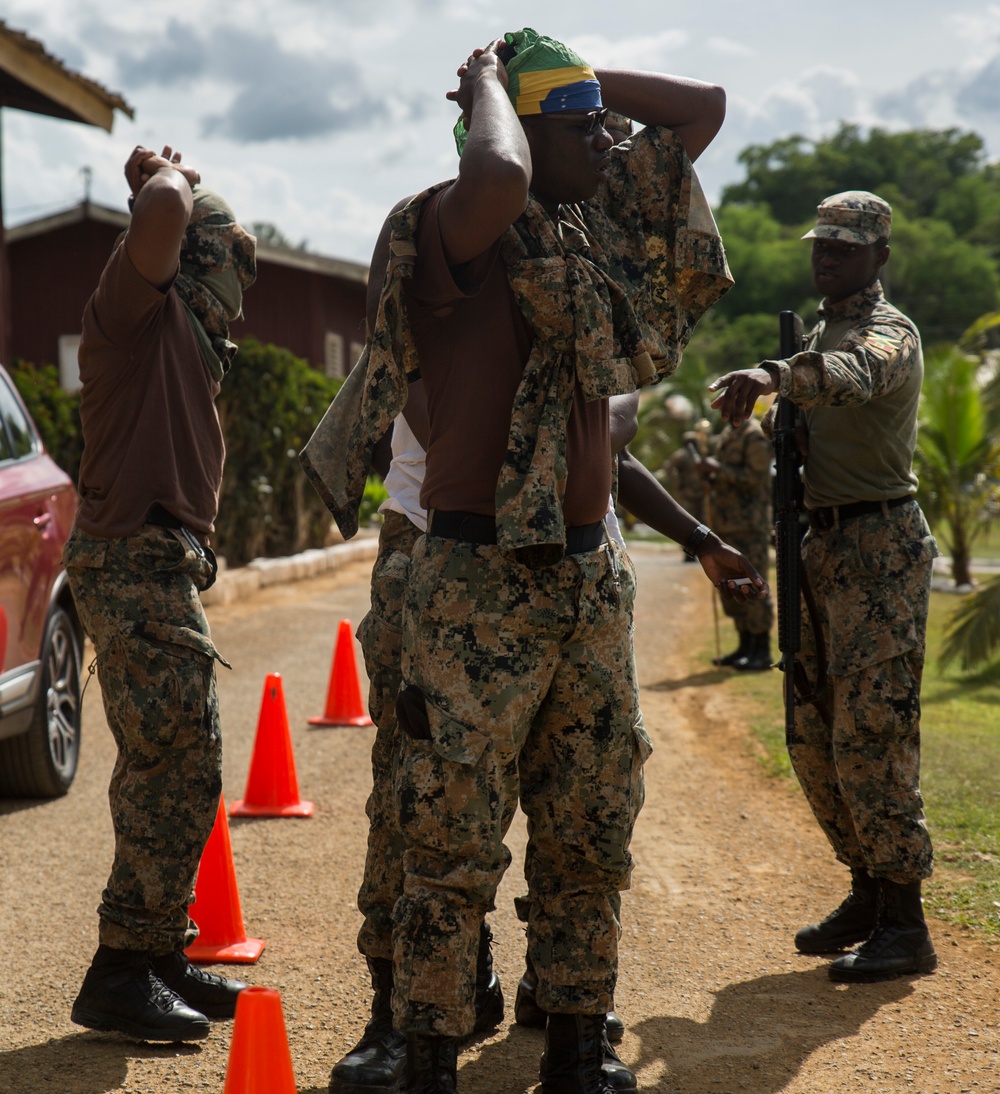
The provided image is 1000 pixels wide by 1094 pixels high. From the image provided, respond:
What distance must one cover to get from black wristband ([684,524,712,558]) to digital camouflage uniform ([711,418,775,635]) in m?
6.80

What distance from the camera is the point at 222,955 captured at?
160 inches

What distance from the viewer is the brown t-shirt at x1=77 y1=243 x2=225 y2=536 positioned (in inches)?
138

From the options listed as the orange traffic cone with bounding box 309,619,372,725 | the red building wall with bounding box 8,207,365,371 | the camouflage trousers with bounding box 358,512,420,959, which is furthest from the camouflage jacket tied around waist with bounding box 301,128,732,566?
the red building wall with bounding box 8,207,365,371

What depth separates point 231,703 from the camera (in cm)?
845

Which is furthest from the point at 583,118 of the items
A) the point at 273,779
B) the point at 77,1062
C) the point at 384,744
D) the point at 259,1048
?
the point at 273,779

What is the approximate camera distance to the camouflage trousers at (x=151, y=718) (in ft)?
11.3

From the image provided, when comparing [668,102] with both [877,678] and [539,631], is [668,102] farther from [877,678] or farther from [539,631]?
[877,678]

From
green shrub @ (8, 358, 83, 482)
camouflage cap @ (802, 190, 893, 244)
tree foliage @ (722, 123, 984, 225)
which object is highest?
tree foliage @ (722, 123, 984, 225)

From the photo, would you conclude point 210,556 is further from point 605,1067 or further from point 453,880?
point 605,1067

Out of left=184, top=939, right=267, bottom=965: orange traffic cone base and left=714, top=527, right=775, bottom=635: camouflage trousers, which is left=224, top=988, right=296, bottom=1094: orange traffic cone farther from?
left=714, top=527, right=775, bottom=635: camouflage trousers

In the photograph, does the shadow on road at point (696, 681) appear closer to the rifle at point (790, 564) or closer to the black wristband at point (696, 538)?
the rifle at point (790, 564)

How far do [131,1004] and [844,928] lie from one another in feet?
7.50

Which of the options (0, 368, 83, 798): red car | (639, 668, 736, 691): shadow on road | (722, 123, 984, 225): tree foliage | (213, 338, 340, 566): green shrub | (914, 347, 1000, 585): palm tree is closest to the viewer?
(0, 368, 83, 798): red car

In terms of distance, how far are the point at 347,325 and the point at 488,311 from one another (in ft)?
72.6
